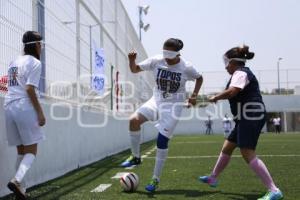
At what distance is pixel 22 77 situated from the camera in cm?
571

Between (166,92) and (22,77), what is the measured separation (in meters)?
2.16

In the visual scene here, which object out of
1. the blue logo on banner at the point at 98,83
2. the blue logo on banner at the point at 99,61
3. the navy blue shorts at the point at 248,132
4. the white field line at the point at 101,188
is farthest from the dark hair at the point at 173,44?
the blue logo on banner at the point at 99,61

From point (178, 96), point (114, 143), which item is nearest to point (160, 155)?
point (178, 96)

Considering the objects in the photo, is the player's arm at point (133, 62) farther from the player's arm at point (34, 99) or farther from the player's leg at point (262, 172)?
the player's leg at point (262, 172)

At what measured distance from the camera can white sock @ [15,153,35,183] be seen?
5.56 meters

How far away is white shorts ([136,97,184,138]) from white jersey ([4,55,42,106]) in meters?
1.93

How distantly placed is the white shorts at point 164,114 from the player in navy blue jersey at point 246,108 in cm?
105

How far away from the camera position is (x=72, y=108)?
9.98 metres

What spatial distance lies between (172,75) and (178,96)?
0.31m

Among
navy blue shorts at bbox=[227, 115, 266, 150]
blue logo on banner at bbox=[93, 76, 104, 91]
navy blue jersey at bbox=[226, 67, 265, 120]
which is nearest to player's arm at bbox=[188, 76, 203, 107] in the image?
navy blue jersey at bbox=[226, 67, 265, 120]

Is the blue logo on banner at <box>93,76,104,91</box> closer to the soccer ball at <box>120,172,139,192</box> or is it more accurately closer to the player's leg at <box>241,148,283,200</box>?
the soccer ball at <box>120,172,139,192</box>

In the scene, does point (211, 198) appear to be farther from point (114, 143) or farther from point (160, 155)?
point (114, 143)

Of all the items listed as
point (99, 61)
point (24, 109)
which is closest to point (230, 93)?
point (24, 109)

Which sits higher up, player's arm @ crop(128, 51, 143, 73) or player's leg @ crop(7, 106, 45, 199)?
player's arm @ crop(128, 51, 143, 73)
